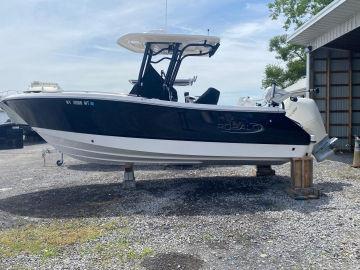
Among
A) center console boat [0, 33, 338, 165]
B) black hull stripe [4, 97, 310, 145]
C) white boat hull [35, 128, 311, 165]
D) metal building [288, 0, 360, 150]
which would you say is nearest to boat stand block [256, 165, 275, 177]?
center console boat [0, 33, 338, 165]

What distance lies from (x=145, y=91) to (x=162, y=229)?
2.91 m

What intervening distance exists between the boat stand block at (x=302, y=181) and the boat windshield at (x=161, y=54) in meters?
2.51

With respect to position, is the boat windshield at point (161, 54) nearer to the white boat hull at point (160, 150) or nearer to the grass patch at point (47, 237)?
the white boat hull at point (160, 150)

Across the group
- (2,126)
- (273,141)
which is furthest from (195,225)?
(2,126)

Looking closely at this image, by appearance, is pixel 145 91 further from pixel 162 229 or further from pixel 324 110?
pixel 324 110

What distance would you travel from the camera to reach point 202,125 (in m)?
6.67

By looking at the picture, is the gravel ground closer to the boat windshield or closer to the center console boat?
the center console boat

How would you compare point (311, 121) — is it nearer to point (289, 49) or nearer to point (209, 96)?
point (209, 96)

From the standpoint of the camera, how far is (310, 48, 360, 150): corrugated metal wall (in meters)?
12.7

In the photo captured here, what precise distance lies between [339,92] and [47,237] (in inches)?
430

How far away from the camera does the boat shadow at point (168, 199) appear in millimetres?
5777

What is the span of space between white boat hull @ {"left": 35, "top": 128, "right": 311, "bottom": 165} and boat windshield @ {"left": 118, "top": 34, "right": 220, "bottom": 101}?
3.18ft

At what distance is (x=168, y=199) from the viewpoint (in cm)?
644

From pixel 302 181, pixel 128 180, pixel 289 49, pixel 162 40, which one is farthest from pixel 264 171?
pixel 289 49
